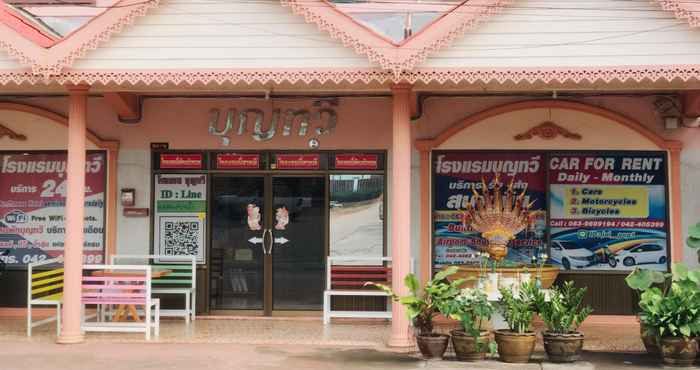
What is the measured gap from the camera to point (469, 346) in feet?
29.0

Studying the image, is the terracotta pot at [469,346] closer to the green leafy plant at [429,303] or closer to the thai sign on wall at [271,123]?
the green leafy plant at [429,303]

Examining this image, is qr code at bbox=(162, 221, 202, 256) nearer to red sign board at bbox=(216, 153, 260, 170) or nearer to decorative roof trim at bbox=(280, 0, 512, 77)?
red sign board at bbox=(216, 153, 260, 170)

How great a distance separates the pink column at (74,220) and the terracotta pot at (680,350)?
22.3ft

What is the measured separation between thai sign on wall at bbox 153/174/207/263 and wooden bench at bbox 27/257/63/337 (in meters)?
1.49

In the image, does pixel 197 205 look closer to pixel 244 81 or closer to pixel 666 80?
pixel 244 81

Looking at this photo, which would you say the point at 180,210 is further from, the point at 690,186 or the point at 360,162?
the point at 690,186

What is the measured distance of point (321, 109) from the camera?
1192 cm

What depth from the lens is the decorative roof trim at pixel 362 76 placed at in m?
9.24

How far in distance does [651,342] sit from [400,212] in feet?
10.4

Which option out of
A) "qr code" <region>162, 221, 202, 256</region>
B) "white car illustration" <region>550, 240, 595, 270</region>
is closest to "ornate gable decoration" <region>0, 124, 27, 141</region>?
"qr code" <region>162, 221, 202, 256</region>

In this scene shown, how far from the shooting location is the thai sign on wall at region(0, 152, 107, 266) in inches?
478

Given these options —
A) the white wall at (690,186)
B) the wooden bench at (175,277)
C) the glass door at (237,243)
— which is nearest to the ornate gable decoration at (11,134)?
the wooden bench at (175,277)

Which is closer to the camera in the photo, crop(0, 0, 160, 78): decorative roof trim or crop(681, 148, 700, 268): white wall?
crop(0, 0, 160, 78): decorative roof trim

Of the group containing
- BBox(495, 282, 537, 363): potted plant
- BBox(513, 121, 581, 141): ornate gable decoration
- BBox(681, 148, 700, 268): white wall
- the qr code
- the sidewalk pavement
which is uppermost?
BBox(513, 121, 581, 141): ornate gable decoration
